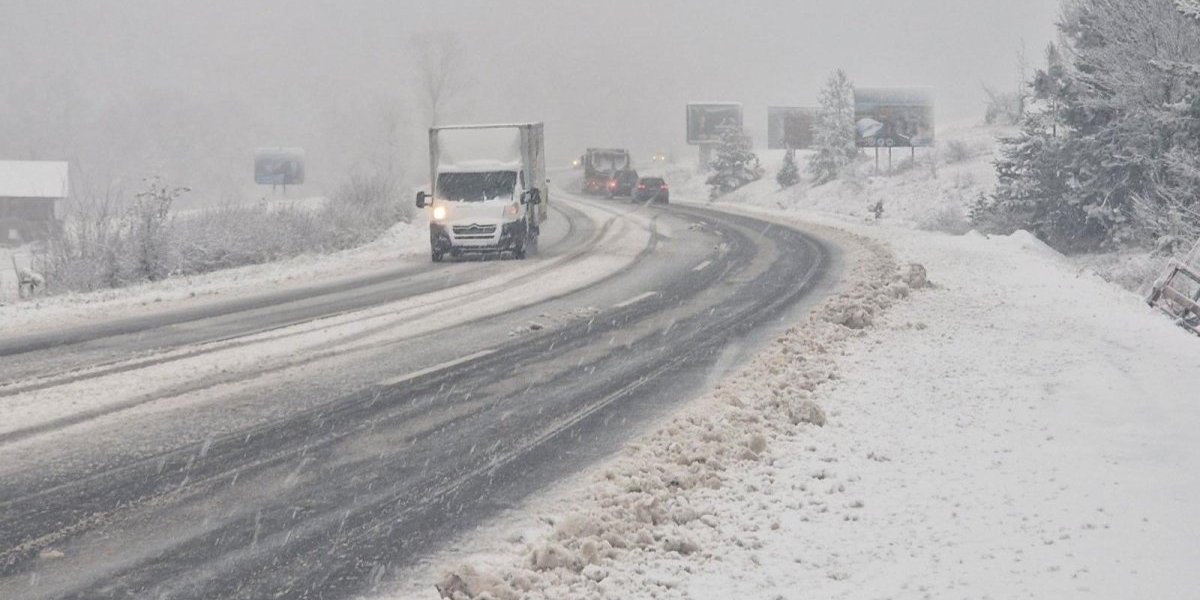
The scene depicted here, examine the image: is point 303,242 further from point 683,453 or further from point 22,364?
point 683,453

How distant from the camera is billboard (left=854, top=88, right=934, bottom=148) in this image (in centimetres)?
6331

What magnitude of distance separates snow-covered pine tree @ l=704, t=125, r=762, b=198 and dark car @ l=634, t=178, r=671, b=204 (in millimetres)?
16251

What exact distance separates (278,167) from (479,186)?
78.5 meters

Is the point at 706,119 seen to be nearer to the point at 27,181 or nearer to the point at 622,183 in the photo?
the point at 622,183

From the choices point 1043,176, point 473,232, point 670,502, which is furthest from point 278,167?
point 670,502

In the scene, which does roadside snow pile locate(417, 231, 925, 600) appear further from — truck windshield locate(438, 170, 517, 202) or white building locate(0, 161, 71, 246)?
white building locate(0, 161, 71, 246)

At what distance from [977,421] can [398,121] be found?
122502 mm

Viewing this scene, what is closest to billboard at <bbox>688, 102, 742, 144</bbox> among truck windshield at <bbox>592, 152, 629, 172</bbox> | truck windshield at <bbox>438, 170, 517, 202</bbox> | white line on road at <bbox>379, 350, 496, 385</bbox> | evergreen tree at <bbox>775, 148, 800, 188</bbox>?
evergreen tree at <bbox>775, 148, 800, 188</bbox>

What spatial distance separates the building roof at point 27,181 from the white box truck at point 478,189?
59011 mm

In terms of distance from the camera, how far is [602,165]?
68.3m

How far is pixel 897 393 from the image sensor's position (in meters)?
8.84

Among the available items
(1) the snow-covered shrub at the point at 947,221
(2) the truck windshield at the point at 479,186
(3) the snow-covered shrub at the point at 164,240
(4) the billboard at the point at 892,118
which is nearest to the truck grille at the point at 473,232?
(2) the truck windshield at the point at 479,186

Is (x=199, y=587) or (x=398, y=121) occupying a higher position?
(x=398, y=121)

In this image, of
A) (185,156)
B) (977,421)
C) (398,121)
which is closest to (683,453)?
(977,421)
